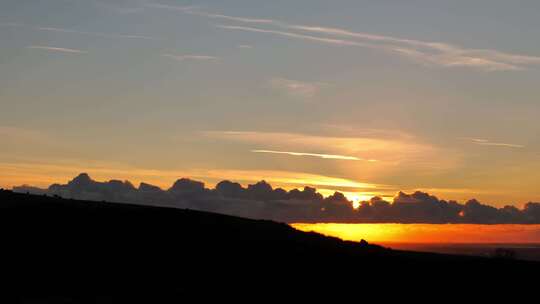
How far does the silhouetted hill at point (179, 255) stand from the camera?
211 feet

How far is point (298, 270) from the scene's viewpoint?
74.2 meters

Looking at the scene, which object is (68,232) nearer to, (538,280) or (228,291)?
(228,291)

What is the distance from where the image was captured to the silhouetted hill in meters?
64.2

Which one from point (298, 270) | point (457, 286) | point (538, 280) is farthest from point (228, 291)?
point (538, 280)

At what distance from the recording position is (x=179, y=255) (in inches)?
2864

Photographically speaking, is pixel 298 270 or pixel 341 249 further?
pixel 341 249

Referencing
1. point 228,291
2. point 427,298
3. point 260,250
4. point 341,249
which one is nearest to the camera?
point 228,291

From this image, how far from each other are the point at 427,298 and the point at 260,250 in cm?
1853

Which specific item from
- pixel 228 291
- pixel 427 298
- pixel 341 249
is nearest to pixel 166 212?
pixel 341 249

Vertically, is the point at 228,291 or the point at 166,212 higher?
the point at 166,212

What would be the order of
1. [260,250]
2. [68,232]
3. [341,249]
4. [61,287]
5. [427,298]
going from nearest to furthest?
[61,287], [427,298], [68,232], [260,250], [341,249]

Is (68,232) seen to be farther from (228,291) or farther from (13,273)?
(228,291)

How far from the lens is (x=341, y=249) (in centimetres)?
8800

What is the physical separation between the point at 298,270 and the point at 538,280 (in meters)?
28.7
